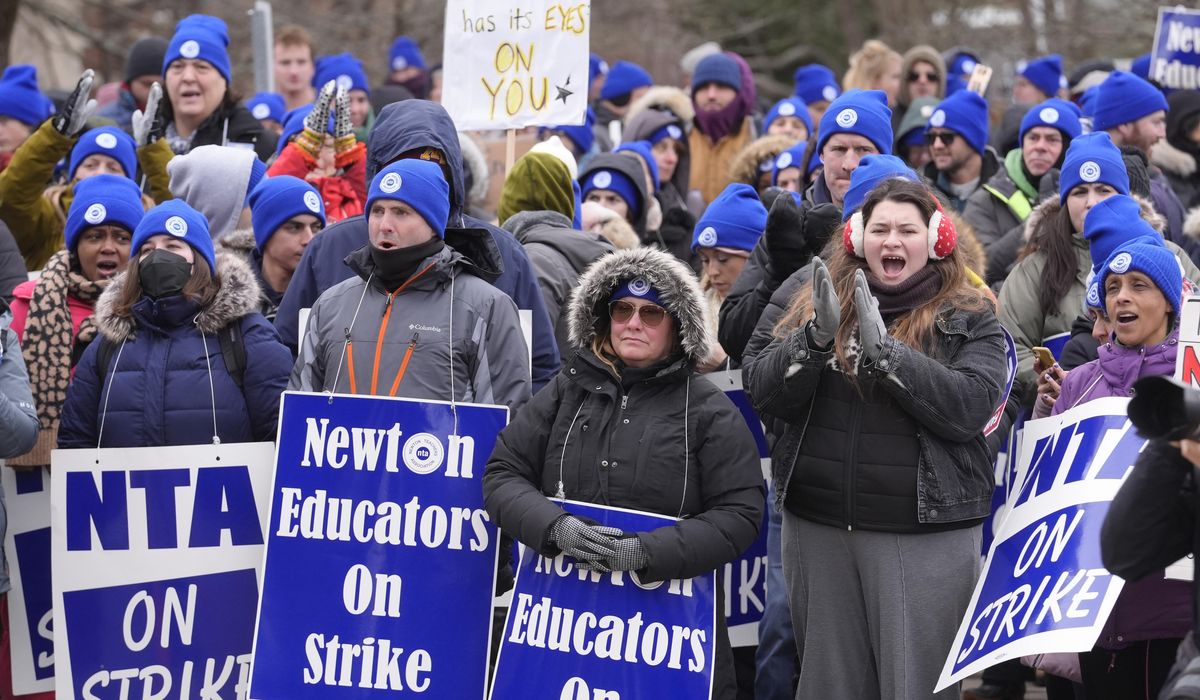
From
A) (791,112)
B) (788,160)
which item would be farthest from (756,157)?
(791,112)

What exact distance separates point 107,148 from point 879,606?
4.80 m

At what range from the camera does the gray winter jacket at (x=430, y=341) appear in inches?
224

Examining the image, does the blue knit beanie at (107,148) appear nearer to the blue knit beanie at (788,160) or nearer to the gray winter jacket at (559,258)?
the gray winter jacket at (559,258)

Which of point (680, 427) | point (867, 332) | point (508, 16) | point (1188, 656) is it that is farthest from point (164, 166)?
point (1188, 656)

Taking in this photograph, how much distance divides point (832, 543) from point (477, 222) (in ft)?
6.04

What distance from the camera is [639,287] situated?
17.9ft

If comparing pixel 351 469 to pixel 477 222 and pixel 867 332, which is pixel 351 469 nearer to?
pixel 477 222

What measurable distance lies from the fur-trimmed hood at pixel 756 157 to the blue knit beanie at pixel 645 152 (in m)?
0.50

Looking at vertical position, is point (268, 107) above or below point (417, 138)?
above

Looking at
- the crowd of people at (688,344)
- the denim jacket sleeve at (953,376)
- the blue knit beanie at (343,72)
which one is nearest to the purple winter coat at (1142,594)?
the crowd of people at (688,344)

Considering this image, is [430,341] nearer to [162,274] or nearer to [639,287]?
[639,287]

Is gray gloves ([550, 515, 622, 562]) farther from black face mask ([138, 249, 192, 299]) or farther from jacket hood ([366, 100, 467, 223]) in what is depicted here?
black face mask ([138, 249, 192, 299])

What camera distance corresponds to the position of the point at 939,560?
16.9 feet

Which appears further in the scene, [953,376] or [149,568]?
[149,568]
